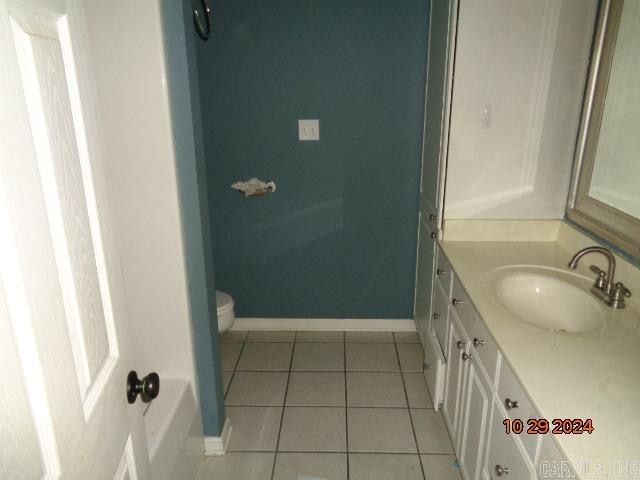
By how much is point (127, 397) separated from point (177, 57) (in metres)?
1.08

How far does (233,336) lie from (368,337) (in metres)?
0.86

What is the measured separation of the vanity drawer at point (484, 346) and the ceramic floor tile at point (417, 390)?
0.82 meters

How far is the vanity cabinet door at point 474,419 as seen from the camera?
146 centimetres

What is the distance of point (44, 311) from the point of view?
621 mm

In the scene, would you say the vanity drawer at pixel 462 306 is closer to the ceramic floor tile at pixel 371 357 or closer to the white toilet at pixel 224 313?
the ceramic floor tile at pixel 371 357

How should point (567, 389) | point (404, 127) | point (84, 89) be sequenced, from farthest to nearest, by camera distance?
point (404, 127), point (567, 389), point (84, 89)

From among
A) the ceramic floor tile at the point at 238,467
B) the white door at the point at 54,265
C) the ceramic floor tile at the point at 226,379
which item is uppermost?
the white door at the point at 54,265

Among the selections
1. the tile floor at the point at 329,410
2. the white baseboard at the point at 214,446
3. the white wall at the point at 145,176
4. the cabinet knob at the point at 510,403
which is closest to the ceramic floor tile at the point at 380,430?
the tile floor at the point at 329,410

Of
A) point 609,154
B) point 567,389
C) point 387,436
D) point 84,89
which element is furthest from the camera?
point 387,436

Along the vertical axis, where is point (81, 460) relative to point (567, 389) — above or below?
above

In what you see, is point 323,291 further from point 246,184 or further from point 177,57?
point 177,57

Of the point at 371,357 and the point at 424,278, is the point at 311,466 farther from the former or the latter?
the point at 424,278

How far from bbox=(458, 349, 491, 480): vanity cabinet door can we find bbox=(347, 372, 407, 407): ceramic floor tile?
0.58m

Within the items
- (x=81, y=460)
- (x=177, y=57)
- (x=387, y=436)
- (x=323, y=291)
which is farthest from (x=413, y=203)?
(x=81, y=460)
